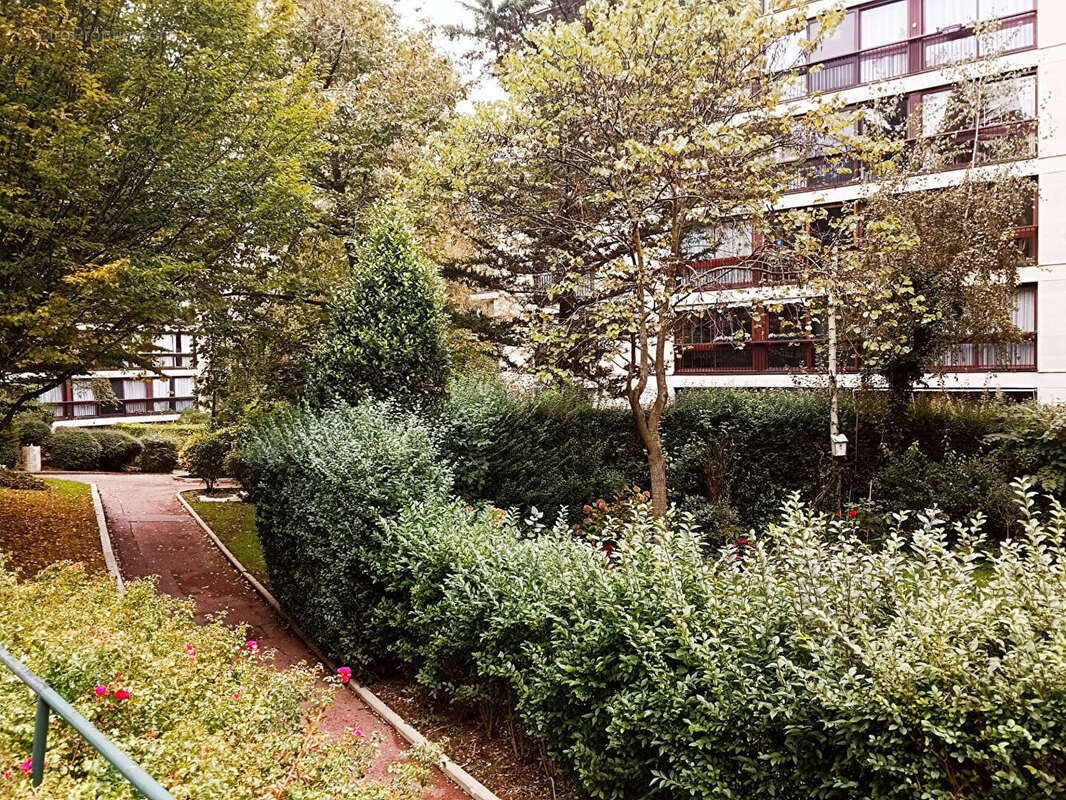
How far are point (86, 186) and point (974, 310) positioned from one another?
1390 cm

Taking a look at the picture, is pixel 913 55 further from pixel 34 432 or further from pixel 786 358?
pixel 34 432

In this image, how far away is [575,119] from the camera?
1002 cm

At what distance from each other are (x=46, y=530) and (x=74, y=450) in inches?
549

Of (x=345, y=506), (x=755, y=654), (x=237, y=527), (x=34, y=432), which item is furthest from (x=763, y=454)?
(x=34, y=432)

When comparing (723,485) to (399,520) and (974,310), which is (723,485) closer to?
(974,310)

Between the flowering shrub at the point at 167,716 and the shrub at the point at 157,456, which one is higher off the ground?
the flowering shrub at the point at 167,716

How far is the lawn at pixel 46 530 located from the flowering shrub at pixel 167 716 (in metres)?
5.24

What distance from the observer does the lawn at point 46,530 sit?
10.1 m

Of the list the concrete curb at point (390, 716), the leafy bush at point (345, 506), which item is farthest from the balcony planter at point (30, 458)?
the leafy bush at point (345, 506)

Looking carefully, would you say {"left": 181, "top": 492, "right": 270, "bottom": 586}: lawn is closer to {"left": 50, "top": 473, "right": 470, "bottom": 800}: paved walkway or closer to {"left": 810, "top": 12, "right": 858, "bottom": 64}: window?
{"left": 50, "top": 473, "right": 470, "bottom": 800}: paved walkway

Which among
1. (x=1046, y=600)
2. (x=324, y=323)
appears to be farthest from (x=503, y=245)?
(x=1046, y=600)

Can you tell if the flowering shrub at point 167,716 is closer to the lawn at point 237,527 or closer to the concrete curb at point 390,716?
the concrete curb at point 390,716

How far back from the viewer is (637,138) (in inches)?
392

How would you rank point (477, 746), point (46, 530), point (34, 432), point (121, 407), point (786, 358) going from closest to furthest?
point (477, 746) → point (46, 530) → point (786, 358) → point (34, 432) → point (121, 407)
